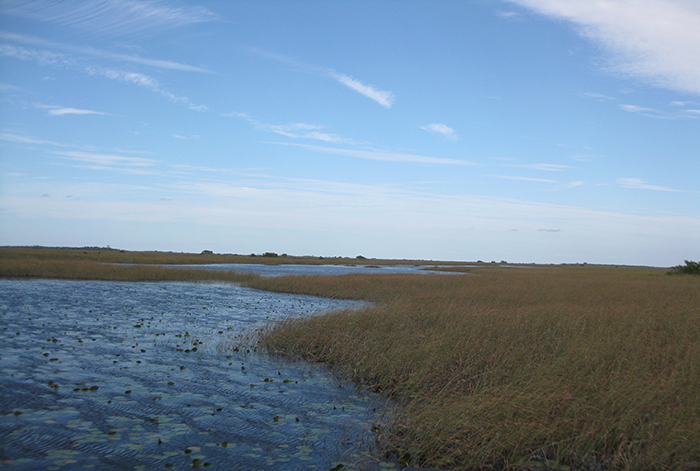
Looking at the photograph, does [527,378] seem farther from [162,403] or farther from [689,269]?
[689,269]

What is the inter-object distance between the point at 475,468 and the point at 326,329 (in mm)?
9197

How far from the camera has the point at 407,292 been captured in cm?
3033

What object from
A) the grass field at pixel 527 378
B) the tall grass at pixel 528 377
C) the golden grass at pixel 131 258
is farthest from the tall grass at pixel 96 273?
the tall grass at pixel 528 377

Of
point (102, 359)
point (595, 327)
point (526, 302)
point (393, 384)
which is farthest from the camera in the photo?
point (526, 302)

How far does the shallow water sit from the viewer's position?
7551 millimetres

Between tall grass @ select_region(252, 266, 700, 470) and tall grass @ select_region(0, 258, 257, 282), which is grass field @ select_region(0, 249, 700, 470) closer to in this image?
tall grass @ select_region(252, 266, 700, 470)

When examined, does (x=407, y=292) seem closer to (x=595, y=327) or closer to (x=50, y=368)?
(x=595, y=327)

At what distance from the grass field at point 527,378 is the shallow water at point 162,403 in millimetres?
1068

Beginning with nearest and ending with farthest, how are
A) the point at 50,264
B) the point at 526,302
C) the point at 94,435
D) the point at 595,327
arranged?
the point at 94,435, the point at 595,327, the point at 526,302, the point at 50,264

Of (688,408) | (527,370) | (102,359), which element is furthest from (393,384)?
(102,359)

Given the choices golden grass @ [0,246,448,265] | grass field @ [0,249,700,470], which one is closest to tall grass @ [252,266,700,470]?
grass field @ [0,249,700,470]

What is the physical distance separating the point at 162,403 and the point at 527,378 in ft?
27.3

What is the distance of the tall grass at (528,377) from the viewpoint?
277 inches

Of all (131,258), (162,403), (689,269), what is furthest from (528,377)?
(131,258)
